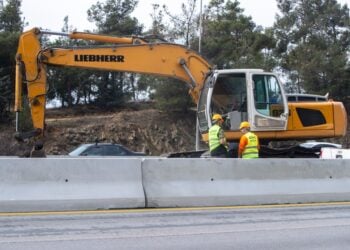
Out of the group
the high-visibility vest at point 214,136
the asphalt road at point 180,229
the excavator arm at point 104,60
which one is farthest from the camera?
the excavator arm at point 104,60

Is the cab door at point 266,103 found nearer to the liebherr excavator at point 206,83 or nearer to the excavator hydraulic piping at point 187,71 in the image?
the liebherr excavator at point 206,83

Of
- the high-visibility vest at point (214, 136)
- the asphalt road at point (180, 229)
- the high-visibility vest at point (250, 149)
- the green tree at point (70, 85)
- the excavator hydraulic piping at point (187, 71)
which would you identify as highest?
the green tree at point (70, 85)

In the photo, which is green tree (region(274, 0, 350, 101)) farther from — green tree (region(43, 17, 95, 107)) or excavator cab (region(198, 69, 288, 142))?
excavator cab (region(198, 69, 288, 142))

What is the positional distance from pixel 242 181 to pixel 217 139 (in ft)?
7.29

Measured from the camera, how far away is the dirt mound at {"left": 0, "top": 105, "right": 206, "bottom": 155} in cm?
3628

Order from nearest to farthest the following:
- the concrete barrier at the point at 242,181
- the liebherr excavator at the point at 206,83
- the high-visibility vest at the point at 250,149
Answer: the concrete barrier at the point at 242,181 < the high-visibility vest at the point at 250,149 < the liebherr excavator at the point at 206,83

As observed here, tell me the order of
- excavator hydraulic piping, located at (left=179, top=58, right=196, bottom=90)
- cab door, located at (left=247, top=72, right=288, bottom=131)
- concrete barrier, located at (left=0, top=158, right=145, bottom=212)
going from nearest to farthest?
concrete barrier, located at (left=0, top=158, right=145, bottom=212) → cab door, located at (left=247, top=72, right=288, bottom=131) → excavator hydraulic piping, located at (left=179, top=58, right=196, bottom=90)

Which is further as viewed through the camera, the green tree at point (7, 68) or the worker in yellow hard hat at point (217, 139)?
the green tree at point (7, 68)

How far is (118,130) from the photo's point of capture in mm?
38969

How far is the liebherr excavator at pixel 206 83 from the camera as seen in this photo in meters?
15.3

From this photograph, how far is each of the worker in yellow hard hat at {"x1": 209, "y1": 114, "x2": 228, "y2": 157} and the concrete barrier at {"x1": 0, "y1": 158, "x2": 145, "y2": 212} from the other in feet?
10.9

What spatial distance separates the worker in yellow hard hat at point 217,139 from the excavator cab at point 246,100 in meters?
0.93

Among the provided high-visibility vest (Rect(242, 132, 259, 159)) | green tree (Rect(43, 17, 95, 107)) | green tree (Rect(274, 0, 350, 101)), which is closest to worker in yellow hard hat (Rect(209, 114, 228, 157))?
high-visibility vest (Rect(242, 132, 259, 159))

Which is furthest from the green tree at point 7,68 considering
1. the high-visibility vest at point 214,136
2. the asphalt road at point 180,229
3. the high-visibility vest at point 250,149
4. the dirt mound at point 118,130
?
the asphalt road at point 180,229
